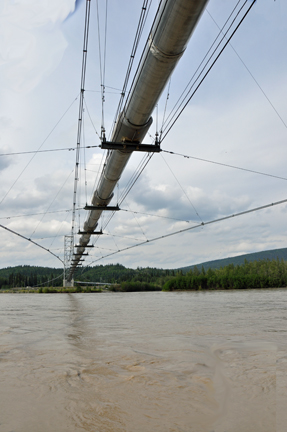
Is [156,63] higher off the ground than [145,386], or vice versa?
[156,63]

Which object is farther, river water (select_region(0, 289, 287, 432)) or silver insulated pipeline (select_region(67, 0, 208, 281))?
silver insulated pipeline (select_region(67, 0, 208, 281))

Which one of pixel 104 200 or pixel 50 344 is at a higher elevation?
pixel 104 200

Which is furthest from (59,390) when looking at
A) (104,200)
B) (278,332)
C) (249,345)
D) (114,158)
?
(104,200)

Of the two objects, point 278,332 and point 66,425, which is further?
point 278,332

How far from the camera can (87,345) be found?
607 centimetres

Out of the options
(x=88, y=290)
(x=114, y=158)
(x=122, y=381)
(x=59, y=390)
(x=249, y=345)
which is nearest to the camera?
(x=59, y=390)

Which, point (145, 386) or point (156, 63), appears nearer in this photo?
point (145, 386)

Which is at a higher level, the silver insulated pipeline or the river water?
the silver insulated pipeline

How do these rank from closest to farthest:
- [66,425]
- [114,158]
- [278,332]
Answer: [66,425] < [278,332] < [114,158]

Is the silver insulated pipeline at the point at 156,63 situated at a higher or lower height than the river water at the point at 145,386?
higher

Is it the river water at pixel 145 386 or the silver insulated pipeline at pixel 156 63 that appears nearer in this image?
the river water at pixel 145 386

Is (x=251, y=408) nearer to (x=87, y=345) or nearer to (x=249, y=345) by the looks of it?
(x=249, y=345)

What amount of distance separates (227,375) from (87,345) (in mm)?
3044

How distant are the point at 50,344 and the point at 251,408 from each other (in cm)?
448
